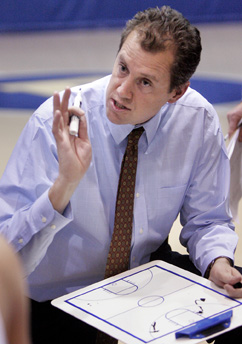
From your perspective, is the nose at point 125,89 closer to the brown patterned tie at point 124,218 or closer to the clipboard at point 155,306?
the brown patterned tie at point 124,218

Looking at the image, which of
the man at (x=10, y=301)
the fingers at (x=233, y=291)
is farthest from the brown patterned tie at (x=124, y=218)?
the man at (x=10, y=301)

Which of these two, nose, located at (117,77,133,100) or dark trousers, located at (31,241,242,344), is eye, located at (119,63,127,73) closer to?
nose, located at (117,77,133,100)

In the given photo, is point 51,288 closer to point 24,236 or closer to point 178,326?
point 24,236

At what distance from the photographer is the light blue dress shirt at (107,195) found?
7.68 feet

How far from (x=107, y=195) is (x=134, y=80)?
0.42 meters

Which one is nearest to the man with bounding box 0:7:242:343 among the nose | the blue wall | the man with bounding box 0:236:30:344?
the nose

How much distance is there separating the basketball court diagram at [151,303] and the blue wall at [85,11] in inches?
254

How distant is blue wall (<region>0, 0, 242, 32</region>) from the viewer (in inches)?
326

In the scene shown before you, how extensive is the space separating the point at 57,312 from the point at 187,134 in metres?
0.82

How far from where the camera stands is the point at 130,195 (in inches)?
97.6

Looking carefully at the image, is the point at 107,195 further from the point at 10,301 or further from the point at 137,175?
the point at 10,301

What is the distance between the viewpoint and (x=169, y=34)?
238 centimetres

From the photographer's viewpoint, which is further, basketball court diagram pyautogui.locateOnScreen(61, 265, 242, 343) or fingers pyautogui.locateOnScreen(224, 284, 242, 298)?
fingers pyautogui.locateOnScreen(224, 284, 242, 298)

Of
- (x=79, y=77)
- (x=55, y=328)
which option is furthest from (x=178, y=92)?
(x=79, y=77)
